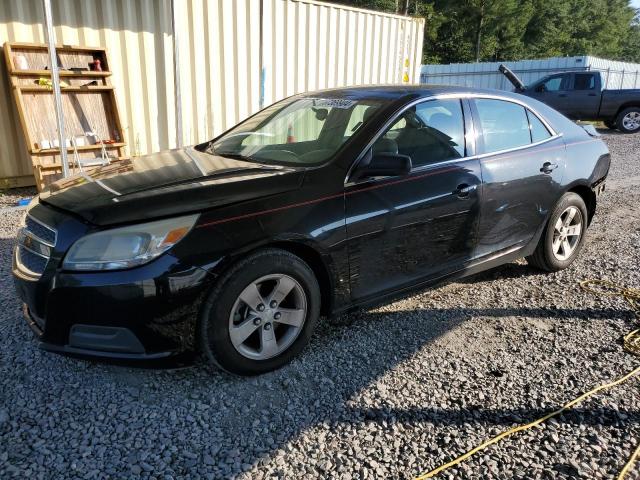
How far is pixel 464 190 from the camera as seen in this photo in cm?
353

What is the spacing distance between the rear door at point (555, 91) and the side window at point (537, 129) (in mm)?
13058

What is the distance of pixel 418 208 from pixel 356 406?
130 cm

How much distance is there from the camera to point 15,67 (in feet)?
20.4

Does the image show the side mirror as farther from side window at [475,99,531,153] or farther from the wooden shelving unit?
the wooden shelving unit

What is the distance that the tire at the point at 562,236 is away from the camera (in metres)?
4.34

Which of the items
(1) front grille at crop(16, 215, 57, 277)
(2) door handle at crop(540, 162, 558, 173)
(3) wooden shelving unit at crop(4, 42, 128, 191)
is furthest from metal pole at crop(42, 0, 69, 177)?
(2) door handle at crop(540, 162, 558, 173)

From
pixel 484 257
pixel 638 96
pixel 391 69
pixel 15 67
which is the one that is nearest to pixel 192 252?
pixel 484 257

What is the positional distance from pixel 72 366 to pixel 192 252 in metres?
1.11

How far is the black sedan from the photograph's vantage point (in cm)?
253

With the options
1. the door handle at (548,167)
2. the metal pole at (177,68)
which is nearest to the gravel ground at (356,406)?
the door handle at (548,167)

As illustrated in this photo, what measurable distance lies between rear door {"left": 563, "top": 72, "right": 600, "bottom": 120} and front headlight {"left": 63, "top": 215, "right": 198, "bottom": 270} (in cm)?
1642

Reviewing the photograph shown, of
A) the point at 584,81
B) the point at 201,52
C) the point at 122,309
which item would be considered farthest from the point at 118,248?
the point at 584,81

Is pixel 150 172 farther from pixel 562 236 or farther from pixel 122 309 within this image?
pixel 562 236

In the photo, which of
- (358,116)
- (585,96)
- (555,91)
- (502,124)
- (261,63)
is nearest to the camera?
(358,116)
